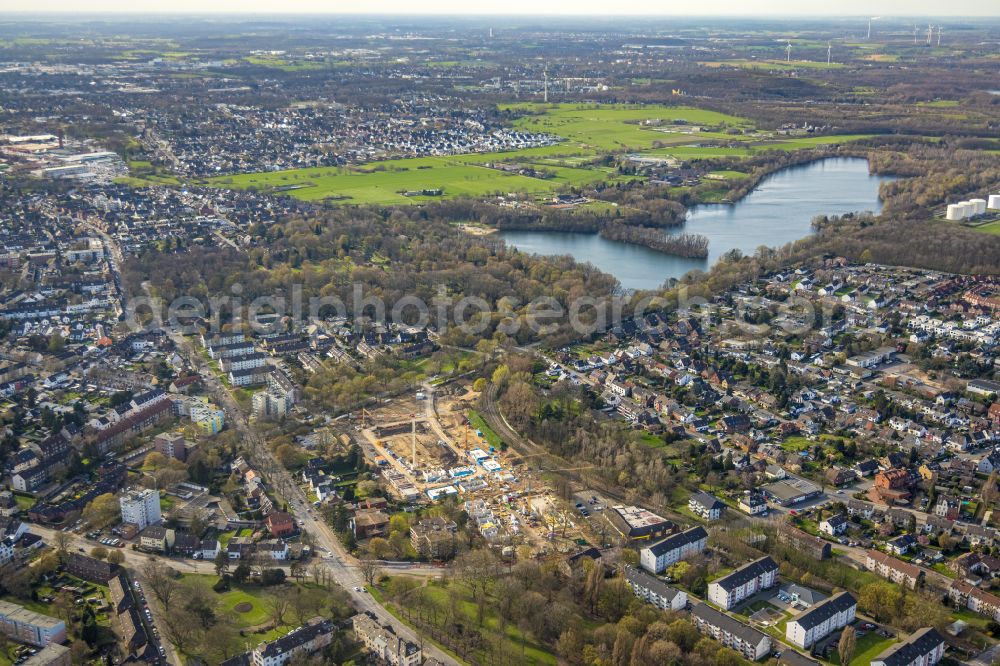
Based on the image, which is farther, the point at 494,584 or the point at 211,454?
the point at 211,454

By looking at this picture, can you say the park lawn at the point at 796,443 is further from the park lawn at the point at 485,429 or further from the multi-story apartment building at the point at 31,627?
the multi-story apartment building at the point at 31,627

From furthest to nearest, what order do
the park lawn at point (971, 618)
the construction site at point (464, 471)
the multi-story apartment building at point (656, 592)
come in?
the construction site at point (464, 471) → the multi-story apartment building at point (656, 592) → the park lawn at point (971, 618)

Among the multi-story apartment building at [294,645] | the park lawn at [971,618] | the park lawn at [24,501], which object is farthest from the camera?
the park lawn at [24,501]

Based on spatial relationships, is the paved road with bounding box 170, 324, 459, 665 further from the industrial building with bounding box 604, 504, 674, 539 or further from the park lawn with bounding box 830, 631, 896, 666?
the park lawn with bounding box 830, 631, 896, 666

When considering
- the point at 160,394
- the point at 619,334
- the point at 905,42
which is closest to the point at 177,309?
the point at 160,394

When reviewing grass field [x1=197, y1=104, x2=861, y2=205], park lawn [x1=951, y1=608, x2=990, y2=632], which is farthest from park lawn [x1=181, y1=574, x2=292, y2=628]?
grass field [x1=197, y1=104, x2=861, y2=205]

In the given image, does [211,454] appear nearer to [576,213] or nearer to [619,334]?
[619,334]

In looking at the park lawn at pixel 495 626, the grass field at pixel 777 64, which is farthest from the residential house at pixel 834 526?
the grass field at pixel 777 64
